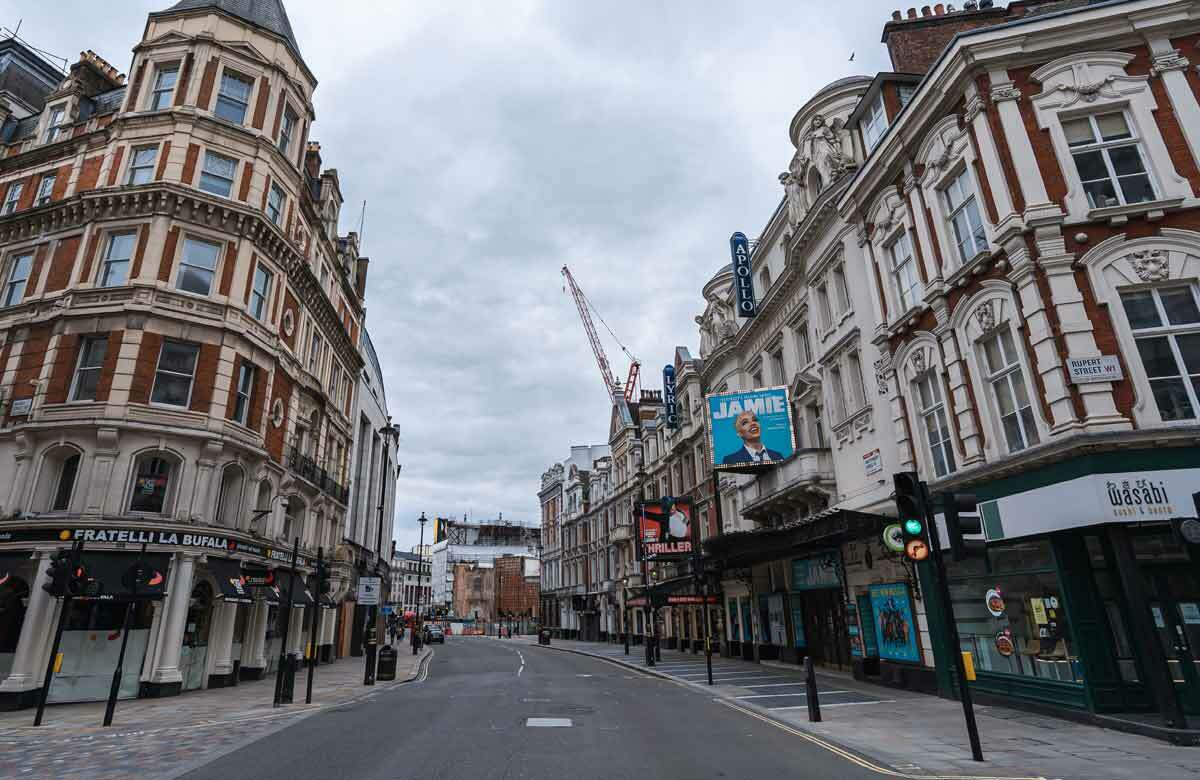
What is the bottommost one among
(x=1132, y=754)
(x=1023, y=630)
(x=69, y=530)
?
(x=1132, y=754)

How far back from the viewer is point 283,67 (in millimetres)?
26438

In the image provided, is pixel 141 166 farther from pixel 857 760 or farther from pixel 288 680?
pixel 857 760

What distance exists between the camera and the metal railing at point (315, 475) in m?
27.1

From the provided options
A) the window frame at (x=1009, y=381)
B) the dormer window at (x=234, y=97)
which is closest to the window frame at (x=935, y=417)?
the window frame at (x=1009, y=381)

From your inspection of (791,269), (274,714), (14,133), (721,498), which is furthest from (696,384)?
(14,133)

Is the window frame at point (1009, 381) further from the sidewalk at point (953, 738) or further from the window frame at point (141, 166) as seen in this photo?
the window frame at point (141, 166)

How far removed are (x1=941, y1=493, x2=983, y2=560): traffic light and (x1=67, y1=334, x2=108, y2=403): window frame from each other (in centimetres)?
2350

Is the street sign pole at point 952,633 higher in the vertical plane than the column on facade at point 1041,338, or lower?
lower

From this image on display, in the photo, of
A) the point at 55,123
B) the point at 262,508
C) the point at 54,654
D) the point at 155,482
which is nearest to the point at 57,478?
the point at 155,482

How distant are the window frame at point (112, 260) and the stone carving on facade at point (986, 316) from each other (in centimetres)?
2524

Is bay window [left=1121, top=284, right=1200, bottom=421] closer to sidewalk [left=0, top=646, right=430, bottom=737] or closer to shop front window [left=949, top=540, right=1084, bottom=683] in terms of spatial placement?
shop front window [left=949, top=540, right=1084, bottom=683]

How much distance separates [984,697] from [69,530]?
80.5 feet

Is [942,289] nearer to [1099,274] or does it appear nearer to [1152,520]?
[1099,274]

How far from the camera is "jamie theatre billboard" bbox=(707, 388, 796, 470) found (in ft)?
82.9
